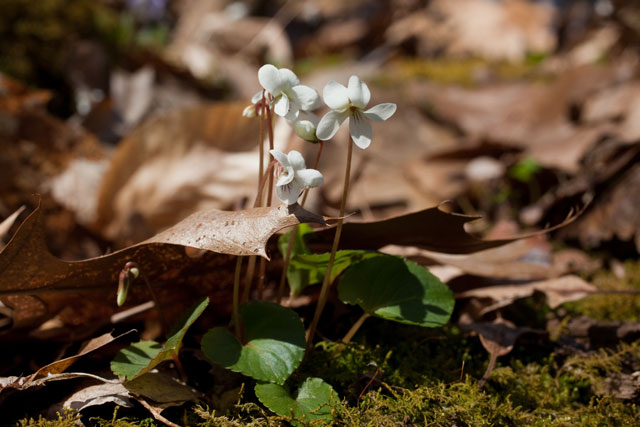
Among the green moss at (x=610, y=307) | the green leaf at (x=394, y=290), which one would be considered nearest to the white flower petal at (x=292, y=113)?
the green leaf at (x=394, y=290)

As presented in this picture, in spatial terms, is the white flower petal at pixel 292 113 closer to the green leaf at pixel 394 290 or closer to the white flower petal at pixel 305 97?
the white flower petal at pixel 305 97

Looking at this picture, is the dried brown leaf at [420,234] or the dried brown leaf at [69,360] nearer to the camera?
the dried brown leaf at [69,360]

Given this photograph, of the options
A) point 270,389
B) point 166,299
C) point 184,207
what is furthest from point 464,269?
point 184,207

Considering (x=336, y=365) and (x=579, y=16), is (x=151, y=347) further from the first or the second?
(x=579, y=16)

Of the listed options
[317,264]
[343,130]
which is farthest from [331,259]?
[343,130]

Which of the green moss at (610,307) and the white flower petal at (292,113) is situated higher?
the white flower petal at (292,113)

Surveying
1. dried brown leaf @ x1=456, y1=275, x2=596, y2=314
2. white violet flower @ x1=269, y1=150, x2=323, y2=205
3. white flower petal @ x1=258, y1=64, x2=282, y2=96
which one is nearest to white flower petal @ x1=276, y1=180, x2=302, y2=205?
white violet flower @ x1=269, y1=150, x2=323, y2=205
